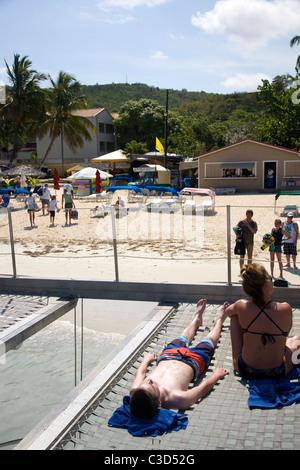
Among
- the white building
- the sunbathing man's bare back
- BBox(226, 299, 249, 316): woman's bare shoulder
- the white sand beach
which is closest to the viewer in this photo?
the sunbathing man's bare back

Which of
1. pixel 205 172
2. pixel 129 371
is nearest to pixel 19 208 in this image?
pixel 205 172

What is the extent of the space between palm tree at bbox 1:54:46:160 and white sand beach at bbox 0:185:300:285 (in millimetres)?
20867

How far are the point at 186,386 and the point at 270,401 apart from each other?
0.77 metres

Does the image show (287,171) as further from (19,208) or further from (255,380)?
(255,380)

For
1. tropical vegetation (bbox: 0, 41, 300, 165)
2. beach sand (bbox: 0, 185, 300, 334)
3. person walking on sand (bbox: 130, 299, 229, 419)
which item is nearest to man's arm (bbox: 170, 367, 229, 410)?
person walking on sand (bbox: 130, 299, 229, 419)

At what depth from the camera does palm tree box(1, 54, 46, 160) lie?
38125 millimetres

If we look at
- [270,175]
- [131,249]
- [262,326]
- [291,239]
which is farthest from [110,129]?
[262,326]

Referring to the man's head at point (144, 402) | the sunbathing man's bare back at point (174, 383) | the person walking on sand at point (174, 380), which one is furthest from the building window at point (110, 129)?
the man's head at point (144, 402)

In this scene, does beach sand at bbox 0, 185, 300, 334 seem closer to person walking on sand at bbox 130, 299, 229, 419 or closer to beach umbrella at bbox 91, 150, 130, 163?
person walking on sand at bbox 130, 299, 229, 419

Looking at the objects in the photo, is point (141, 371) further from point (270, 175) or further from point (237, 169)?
point (237, 169)

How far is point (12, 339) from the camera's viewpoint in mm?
5922

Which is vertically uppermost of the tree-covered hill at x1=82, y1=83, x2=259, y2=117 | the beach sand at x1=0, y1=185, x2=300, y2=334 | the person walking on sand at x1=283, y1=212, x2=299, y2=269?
the tree-covered hill at x1=82, y1=83, x2=259, y2=117

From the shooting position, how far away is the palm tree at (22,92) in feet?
125

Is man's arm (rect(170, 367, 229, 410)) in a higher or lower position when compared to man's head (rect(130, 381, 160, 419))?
lower
